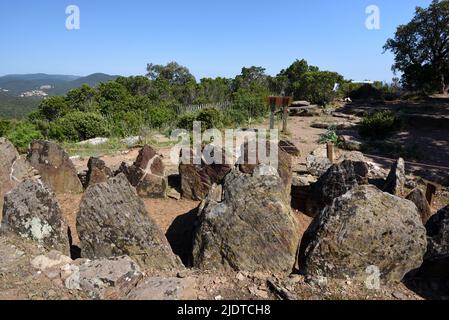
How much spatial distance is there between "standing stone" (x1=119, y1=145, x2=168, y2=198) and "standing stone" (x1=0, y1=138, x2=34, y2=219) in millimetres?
1565

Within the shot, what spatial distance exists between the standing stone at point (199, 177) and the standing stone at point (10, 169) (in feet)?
8.35

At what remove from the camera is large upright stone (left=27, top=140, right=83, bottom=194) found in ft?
21.0

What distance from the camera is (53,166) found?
6.43 m

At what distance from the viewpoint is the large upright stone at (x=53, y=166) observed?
6.41m

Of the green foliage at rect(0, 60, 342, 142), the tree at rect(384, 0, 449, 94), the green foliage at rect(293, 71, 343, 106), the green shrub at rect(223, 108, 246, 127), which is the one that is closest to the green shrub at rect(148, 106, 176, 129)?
the green foliage at rect(0, 60, 342, 142)

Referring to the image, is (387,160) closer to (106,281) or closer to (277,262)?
(277,262)

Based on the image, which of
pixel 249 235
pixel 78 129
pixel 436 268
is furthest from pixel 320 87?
pixel 249 235

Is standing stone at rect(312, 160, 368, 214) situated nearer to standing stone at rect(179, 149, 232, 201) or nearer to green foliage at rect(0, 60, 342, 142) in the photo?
standing stone at rect(179, 149, 232, 201)

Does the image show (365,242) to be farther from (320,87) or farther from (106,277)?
(320,87)

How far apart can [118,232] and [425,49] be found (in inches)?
1189

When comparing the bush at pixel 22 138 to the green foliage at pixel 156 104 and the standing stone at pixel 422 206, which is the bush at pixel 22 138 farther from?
the standing stone at pixel 422 206

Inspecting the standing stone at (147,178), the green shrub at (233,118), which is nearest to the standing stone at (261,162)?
the standing stone at (147,178)
